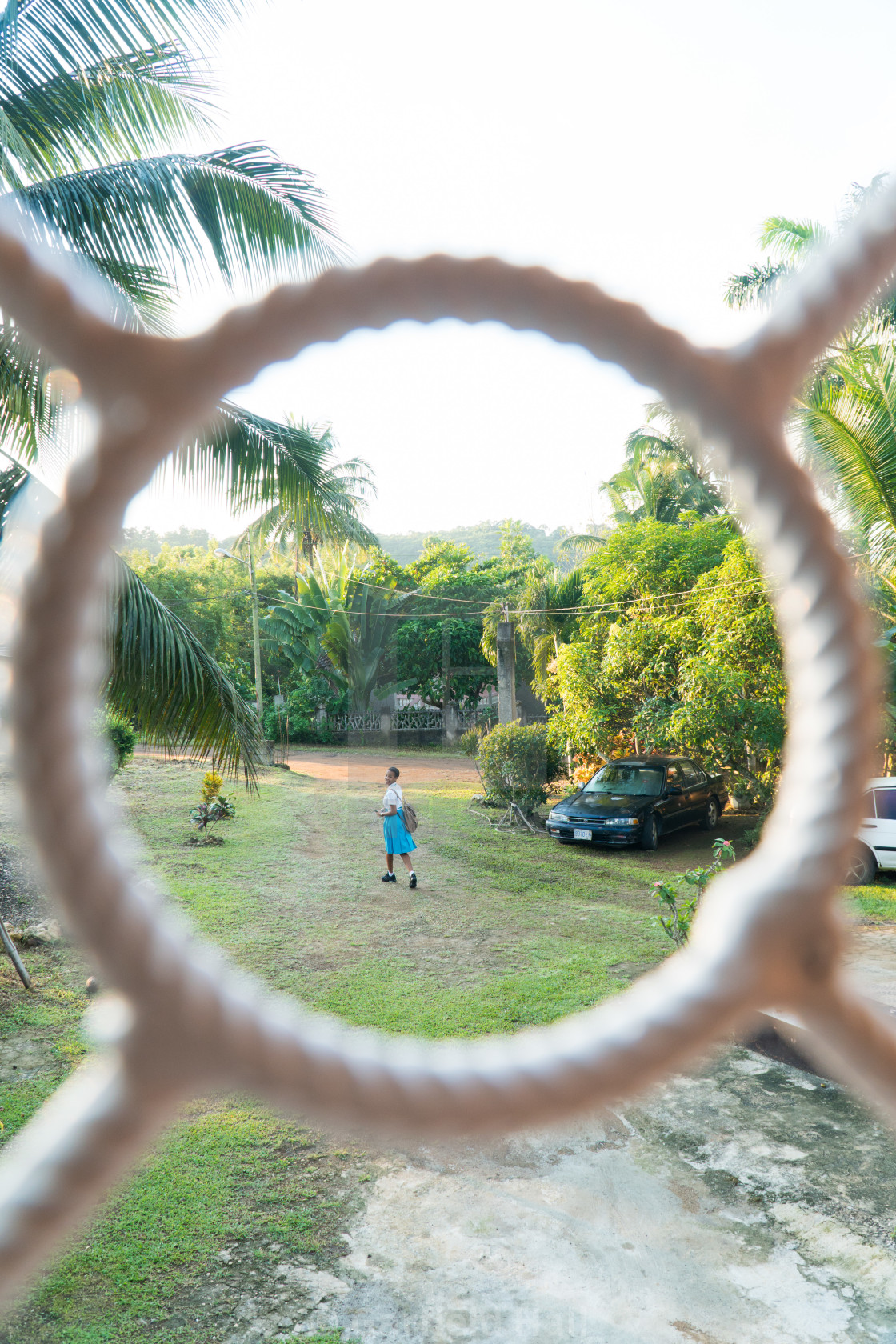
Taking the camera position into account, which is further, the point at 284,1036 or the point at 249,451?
the point at 249,451

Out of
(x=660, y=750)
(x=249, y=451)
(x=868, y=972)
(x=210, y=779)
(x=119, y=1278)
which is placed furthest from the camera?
(x=660, y=750)

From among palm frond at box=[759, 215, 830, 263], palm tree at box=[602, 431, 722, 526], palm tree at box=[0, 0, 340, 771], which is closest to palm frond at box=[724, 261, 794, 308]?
palm frond at box=[759, 215, 830, 263]

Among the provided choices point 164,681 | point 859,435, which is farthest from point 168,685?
point 859,435

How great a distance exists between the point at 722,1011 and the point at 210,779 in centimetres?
1200

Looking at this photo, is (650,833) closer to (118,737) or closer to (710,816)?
(710,816)

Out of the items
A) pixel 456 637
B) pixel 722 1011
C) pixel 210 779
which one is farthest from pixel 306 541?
pixel 722 1011

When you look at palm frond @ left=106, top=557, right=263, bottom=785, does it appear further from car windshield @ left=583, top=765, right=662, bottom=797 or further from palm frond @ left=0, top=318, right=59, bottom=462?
car windshield @ left=583, top=765, right=662, bottom=797

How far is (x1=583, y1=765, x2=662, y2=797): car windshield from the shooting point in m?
11.2

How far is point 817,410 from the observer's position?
7.19 m

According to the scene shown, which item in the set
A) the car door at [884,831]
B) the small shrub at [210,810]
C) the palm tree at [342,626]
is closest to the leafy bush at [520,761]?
the small shrub at [210,810]

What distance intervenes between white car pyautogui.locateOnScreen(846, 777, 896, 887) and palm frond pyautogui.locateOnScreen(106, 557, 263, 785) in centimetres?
609

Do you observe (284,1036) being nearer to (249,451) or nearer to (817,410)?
(249,451)

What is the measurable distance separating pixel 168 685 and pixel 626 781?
7.39 m

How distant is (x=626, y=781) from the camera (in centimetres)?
1142
